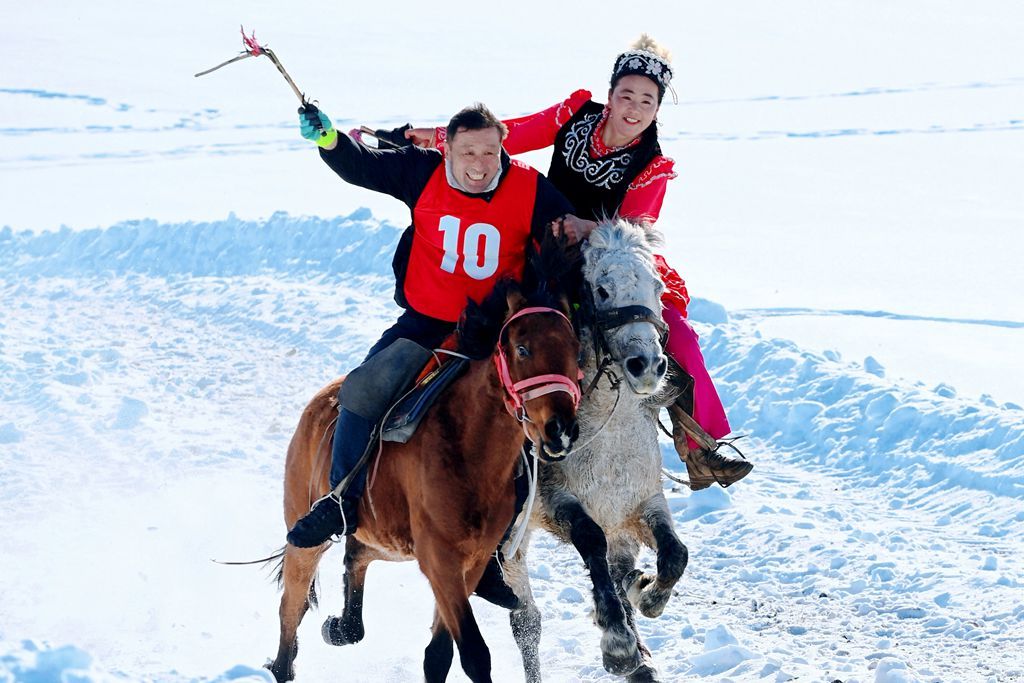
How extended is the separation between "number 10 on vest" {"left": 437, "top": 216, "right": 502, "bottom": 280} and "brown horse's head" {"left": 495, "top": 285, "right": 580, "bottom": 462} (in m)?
0.51

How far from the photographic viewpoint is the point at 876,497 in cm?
805

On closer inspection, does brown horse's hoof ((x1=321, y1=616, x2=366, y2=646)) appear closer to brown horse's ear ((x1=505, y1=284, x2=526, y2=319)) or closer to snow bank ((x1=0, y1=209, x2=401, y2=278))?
brown horse's ear ((x1=505, y1=284, x2=526, y2=319))

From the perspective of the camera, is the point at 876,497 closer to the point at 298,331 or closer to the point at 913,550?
the point at 913,550

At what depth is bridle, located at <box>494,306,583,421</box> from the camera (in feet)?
13.7

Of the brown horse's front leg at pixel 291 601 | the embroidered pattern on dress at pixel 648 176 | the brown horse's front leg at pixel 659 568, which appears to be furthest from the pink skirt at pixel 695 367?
the brown horse's front leg at pixel 291 601

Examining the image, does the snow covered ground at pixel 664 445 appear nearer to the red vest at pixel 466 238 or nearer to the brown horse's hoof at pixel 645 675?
the brown horse's hoof at pixel 645 675

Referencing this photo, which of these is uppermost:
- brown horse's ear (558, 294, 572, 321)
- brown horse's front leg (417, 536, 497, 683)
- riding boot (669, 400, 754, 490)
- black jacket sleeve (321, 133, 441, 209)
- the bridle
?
black jacket sleeve (321, 133, 441, 209)

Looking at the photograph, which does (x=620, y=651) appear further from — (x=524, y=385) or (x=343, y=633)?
(x=343, y=633)

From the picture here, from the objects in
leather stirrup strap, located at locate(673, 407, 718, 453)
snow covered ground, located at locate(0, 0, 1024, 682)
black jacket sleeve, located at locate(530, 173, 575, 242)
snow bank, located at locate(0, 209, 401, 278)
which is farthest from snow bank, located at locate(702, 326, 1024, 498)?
snow bank, located at locate(0, 209, 401, 278)

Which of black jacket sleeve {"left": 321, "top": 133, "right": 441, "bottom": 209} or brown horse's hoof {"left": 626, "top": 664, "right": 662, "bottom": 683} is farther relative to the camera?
brown horse's hoof {"left": 626, "top": 664, "right": 662, "bottom": 683}

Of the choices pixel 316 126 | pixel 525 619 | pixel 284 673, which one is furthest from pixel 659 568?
pixel 316 126

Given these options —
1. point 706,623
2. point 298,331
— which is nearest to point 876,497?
point 706,623

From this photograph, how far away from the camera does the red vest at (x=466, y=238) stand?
5.07 metres

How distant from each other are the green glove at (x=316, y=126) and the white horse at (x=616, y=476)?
4.03ft
